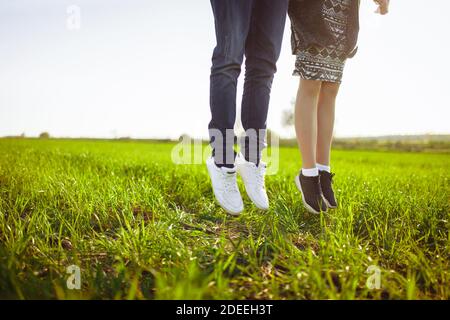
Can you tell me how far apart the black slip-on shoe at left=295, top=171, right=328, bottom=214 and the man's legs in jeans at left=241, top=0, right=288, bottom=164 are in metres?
0.41

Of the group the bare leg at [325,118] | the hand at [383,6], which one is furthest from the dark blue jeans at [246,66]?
the hand at [383,6]

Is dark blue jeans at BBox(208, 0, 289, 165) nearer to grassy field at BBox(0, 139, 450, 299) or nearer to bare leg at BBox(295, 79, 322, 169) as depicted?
bare leg at BBox(295, 79, 322, 169)

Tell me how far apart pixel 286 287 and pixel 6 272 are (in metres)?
1.05

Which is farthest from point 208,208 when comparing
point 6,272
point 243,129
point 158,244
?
point 6,272

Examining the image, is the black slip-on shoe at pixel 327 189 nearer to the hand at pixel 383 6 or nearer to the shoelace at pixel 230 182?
the shoelace at pixel 230 182

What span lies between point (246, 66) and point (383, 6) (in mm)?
1359

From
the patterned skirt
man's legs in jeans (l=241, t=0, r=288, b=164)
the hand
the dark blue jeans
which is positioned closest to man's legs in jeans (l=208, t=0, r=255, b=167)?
the dark blue jeans

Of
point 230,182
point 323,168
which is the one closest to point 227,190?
point 230,182

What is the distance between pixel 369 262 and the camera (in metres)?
1.40

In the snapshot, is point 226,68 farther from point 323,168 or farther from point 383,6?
point 383,6

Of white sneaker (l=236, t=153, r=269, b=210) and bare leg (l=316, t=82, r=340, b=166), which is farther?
bare leg (l=316, t=82, r=340, b=166)

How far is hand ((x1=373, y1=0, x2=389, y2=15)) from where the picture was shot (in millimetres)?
2562

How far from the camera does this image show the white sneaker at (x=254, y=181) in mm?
2115

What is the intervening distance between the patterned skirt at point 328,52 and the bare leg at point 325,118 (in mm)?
149
